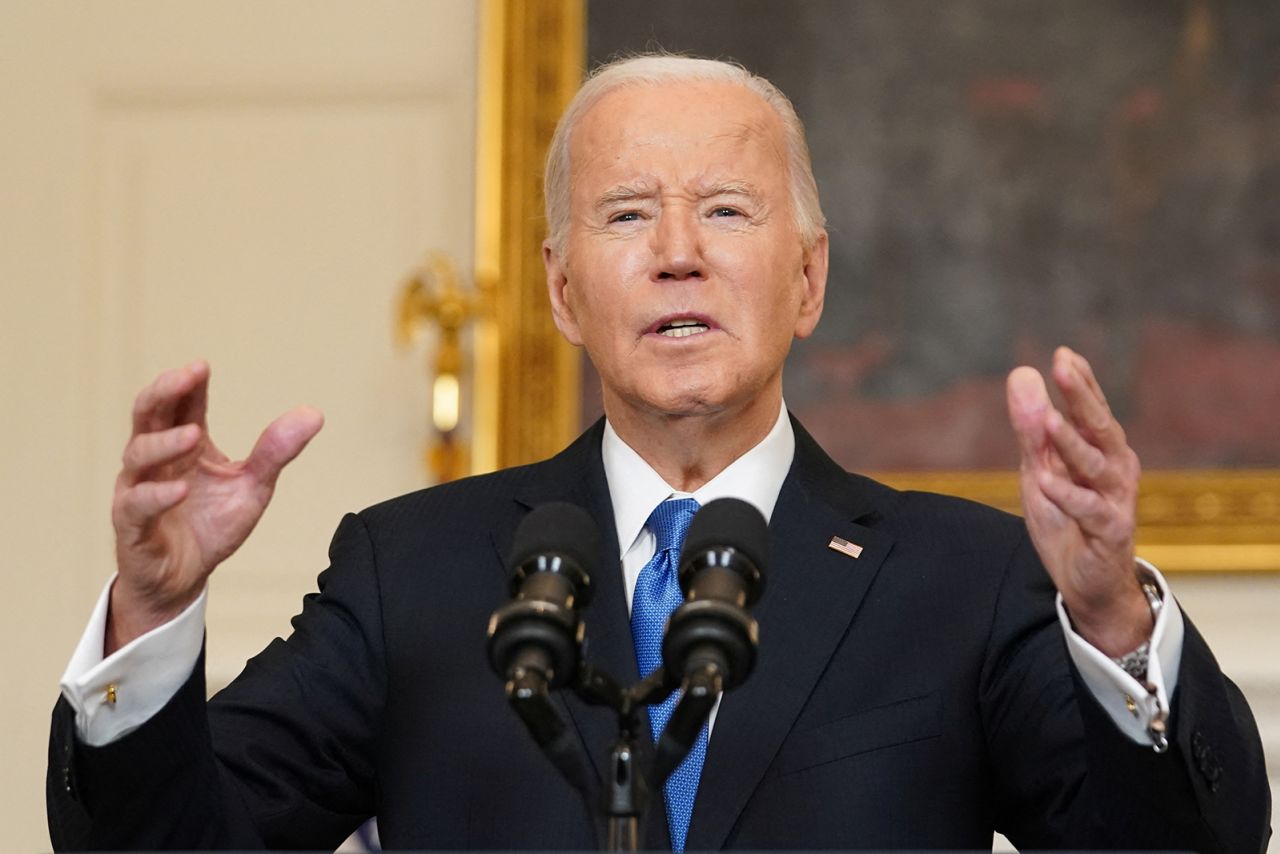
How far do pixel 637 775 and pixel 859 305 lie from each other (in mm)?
3017

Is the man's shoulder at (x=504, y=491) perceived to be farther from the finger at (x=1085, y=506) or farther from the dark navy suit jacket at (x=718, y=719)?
the finger at (x=1085, y=506)

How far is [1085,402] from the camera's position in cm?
177

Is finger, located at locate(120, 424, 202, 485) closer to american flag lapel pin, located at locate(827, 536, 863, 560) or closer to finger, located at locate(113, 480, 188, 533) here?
finger, located at locate(113, 480, 188, 533)

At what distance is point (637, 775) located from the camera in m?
1.58

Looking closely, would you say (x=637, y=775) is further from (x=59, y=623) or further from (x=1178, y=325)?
(x=59, y=623)

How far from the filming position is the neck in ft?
8.31

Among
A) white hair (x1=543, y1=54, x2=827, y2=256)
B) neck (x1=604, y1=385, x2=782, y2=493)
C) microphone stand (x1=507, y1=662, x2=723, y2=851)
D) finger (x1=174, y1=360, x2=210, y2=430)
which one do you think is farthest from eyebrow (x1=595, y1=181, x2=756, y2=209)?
microphone stand (x1=507, y1=662, x2=723, y2=851)

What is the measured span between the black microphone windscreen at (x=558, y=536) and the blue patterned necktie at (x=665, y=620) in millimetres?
449

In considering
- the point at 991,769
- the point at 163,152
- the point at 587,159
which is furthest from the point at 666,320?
the point at 163,152

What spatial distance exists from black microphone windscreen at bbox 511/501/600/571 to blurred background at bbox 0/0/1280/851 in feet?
9.24

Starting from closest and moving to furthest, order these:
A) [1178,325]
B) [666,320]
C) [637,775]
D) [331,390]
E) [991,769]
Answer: [637,775] < [991,769] < [666,320] < [1178,325] < [331,390]

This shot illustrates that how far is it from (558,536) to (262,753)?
817 mm

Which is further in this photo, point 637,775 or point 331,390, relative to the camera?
point 331,390

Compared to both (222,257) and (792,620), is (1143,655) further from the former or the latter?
(222,257)
